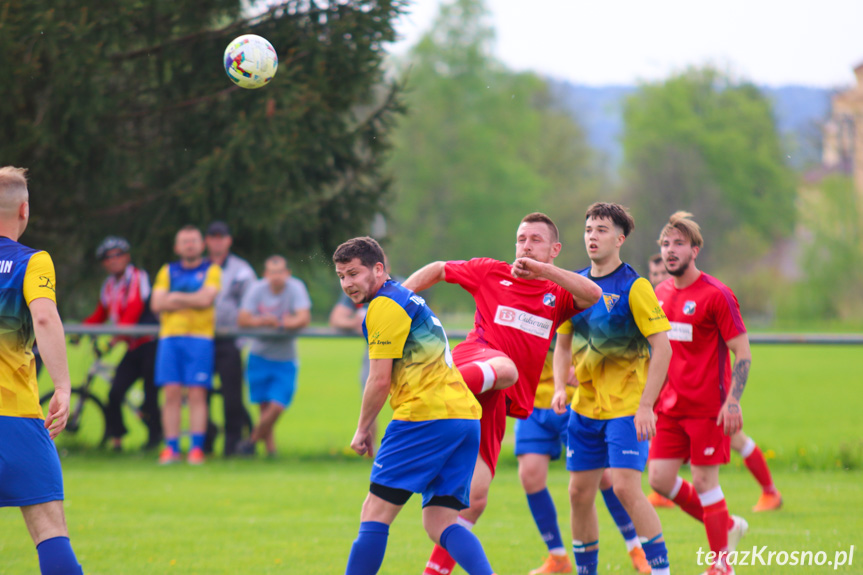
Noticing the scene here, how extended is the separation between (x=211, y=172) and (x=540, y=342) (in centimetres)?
720

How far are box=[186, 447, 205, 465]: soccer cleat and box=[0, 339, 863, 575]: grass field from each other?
0.15m

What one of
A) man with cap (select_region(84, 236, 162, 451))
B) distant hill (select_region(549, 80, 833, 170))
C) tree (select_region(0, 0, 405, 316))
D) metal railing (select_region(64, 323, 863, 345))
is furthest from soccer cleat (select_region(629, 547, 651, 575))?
distant hill (select_region(549, 80, 833, 170))

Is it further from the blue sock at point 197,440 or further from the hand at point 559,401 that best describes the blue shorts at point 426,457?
the blue sock at point 197,440

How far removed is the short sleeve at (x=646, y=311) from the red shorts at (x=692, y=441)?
1.01 m

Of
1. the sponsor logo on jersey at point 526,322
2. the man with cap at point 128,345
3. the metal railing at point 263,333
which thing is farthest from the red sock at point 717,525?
the man with cap at point 128,345

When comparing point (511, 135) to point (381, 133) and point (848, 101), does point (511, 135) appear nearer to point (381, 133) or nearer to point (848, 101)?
point (848, 101)

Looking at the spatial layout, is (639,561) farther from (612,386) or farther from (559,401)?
(612,386)

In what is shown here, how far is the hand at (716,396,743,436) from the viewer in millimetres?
5594

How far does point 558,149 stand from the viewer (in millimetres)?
75250

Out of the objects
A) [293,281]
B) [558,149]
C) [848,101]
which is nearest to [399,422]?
[293,281]

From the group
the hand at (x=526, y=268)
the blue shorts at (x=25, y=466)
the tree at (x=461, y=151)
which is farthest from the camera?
the tree at (x=461, y=151)

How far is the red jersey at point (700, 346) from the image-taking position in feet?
19.4

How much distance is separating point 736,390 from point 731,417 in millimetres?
192

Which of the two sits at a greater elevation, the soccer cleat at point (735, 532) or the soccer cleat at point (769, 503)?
the soccer cleat at point (735, 532)
